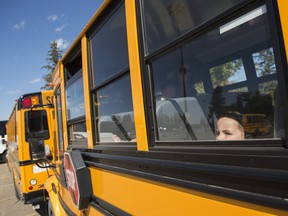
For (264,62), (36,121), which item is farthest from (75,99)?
(36,121)

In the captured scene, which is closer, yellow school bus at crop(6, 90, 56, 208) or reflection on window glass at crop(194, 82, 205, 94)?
reflection on window glass at crop(194, 82, 205, 94)

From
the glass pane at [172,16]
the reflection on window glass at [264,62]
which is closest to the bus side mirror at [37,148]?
the glass pane at [172,16]

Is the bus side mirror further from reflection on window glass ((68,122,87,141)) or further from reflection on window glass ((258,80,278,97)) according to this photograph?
reflection on window glass ((258,80,278,97))

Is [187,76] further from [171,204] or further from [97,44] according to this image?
[97,44]

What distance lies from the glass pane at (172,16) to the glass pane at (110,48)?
259 millimetres

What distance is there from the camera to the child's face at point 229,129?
1.07 m

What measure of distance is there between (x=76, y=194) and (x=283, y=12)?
1.92m

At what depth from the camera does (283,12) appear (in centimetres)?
79

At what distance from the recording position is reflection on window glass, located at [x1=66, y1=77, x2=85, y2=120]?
2.44m

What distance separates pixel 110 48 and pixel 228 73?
0.82 m

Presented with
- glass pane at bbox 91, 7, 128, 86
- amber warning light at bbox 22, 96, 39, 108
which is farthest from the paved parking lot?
glass pane at bbox 91, 7, 128, 86

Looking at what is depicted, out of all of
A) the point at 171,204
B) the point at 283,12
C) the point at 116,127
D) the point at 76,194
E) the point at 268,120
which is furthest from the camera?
the point at 76,194

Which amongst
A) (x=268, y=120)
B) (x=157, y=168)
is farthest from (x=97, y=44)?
(x=268, y=120)

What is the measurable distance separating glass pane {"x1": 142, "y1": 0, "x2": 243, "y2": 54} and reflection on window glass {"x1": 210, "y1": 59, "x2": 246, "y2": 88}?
251mm
